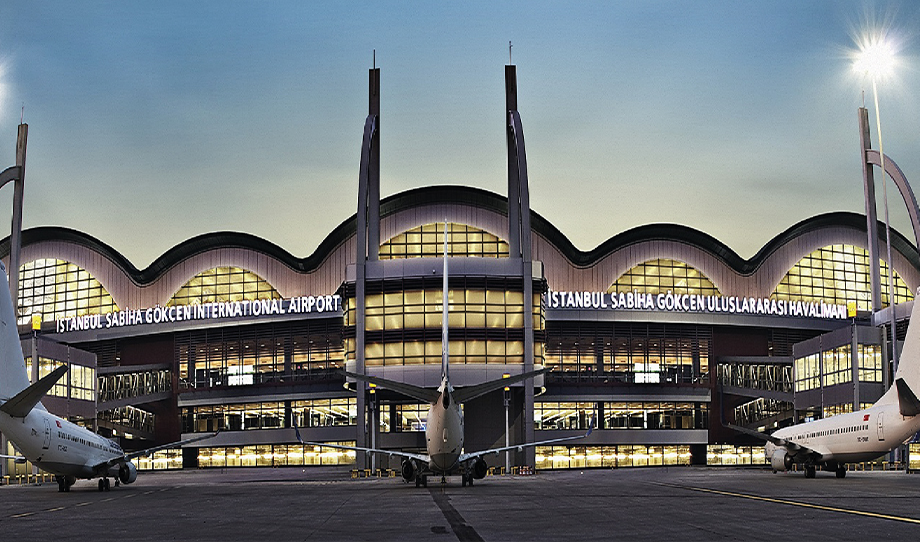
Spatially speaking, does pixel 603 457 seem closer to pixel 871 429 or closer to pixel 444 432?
pixel 871 429

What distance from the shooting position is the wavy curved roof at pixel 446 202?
121125mm

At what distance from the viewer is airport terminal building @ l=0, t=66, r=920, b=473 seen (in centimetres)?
9744

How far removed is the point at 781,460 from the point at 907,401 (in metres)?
16.4

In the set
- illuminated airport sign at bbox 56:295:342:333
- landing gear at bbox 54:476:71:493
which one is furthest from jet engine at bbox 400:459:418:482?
illuminated airport sign at bbox 56:295:342:333

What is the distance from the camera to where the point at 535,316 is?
91.8 metres

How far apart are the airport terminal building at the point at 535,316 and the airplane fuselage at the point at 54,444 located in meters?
38.5

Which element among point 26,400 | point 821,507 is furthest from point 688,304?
point 821,507

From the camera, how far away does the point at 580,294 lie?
11331 cm

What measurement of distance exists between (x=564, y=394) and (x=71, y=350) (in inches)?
1997

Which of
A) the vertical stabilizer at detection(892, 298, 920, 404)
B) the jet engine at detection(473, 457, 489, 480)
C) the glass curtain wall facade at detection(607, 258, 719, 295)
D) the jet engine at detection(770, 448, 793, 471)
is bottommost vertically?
the jet engine at detection(770, 448, 793, 471)

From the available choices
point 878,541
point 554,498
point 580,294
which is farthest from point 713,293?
point 878,541

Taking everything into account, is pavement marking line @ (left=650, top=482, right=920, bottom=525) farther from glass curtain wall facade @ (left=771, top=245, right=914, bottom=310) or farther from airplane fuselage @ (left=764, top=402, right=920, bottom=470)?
glass curtain wall facade @ (left=771, top=245, right=914, bottom=310)

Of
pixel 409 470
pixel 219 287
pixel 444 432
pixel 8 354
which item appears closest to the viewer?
pixel 8 354

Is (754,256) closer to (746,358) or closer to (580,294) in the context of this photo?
(746,358)
